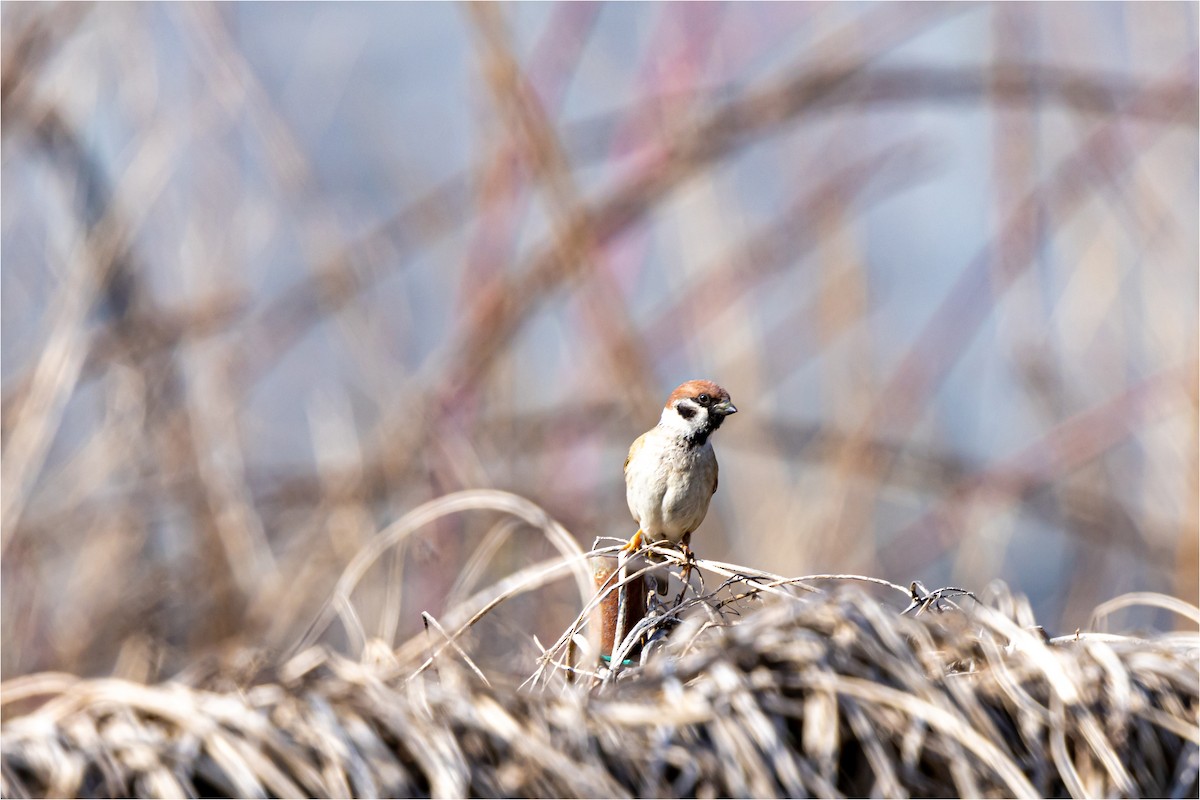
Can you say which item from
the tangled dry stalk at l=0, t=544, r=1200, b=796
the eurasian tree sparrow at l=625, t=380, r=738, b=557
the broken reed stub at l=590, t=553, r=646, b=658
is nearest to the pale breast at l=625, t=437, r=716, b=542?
the eurasian tree sparrow at l=625, t=380, r=738, b=557

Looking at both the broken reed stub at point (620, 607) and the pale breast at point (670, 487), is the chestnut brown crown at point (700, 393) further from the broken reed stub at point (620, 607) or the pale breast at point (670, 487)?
the broken reed stub at point (620, 607)

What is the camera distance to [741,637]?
747mm

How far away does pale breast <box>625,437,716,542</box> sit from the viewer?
2236 millimetres

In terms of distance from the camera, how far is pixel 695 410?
2373mm

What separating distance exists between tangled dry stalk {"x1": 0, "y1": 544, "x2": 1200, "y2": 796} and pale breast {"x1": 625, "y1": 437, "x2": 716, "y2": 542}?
1409 mm

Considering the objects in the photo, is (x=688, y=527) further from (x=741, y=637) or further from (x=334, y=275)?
(x=741, y=637)

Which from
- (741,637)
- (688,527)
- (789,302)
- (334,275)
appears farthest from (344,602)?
(789,302)

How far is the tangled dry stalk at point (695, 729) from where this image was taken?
0.70m

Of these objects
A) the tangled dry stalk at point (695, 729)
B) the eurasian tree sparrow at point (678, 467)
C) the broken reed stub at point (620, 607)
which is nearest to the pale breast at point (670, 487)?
the eurasian tree sparrow at point (678, 467)

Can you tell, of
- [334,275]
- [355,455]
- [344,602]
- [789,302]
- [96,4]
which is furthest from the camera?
[789,302]

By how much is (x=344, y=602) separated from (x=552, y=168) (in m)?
1.09

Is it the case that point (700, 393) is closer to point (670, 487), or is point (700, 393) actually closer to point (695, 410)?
point (695, 410)

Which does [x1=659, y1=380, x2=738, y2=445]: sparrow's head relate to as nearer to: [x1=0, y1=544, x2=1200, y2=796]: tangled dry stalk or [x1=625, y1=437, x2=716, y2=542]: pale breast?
[x1=625, y1=437, x2=716, y2=542]: pale breast

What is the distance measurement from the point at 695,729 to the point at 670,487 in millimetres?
1547
